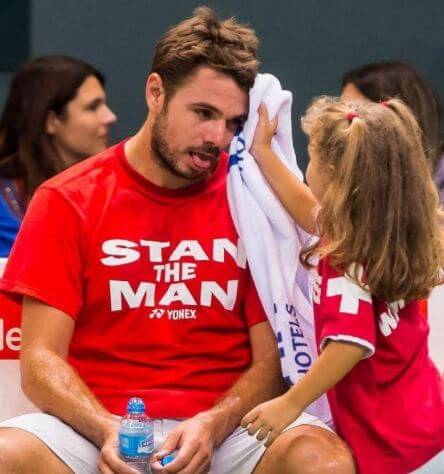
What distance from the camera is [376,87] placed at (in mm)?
4434

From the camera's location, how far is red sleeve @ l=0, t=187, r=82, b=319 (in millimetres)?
3152

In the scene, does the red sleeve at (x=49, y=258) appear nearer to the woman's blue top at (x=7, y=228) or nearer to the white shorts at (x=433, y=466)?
the white shorts at (x=433, y=466)

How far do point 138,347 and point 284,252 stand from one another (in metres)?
0.39

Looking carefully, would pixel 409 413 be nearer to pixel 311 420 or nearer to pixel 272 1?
pixel 311 420

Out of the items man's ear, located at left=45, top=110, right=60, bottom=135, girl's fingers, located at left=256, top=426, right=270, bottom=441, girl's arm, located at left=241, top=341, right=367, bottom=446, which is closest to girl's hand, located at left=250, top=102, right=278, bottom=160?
girl's arm, located at left=241, top=341, right=367, bottom=446

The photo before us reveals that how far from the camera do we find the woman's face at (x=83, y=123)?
182 inches

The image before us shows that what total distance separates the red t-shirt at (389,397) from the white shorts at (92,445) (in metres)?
0.13

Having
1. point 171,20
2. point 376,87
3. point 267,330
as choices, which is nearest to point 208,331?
point 267,330

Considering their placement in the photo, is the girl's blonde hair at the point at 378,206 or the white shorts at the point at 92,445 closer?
the girl's blonde hair at the point at 378,206

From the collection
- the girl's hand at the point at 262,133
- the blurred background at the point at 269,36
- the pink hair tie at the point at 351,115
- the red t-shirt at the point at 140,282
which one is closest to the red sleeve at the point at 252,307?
the red t-shirt at the point at 140,282

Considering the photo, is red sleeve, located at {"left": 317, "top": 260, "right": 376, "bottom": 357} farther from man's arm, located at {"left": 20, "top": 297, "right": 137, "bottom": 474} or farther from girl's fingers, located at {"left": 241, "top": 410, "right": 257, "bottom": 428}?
man's arm, located at {"left": 20, "top": 297, "right": 137, "bottom": 474}

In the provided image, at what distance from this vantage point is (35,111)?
455cm

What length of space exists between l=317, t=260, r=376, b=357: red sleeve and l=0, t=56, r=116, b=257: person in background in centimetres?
161

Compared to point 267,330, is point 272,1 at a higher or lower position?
higher
